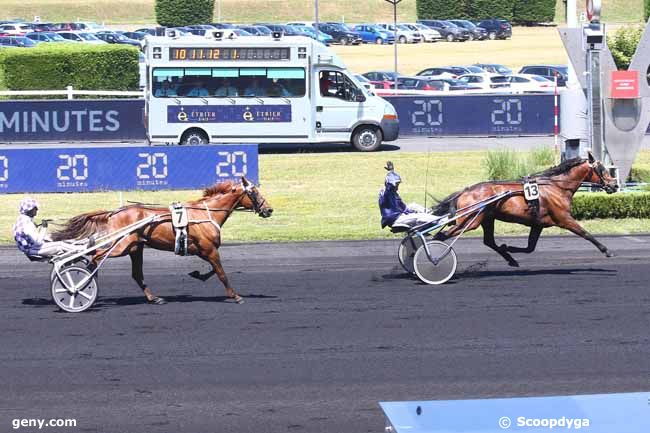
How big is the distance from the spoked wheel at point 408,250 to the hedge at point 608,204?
6078mm

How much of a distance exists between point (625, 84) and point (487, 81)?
27.5 metres

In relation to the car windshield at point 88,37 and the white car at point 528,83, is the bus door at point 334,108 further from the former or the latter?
the car windshield at point 88,37

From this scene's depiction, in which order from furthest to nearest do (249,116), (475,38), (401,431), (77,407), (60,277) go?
(475,38) < (249,116) < (60,277) < (77,407) < (401,431)

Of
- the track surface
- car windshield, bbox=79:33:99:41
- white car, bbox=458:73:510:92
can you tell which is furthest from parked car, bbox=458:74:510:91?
the track surface

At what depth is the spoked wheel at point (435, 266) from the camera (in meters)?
14.2

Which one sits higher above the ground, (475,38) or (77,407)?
(475,38)

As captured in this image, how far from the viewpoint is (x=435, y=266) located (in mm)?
14227

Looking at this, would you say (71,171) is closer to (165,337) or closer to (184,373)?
(165,337)

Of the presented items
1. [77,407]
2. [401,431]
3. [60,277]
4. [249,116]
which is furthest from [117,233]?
[249,116]

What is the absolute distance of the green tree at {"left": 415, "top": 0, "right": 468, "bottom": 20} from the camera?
81.9 m

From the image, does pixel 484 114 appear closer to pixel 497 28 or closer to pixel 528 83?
pixel 528 83

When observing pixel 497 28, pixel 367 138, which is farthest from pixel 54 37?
pixel 367 138

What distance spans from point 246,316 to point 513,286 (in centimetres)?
361

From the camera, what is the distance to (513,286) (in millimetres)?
14195
